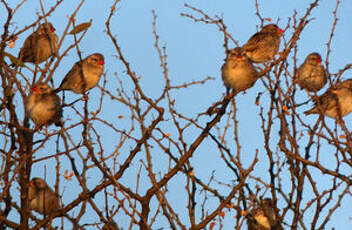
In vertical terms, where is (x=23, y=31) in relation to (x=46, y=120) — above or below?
below

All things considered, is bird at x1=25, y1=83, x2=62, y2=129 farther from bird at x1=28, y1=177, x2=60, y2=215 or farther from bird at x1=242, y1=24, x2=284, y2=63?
bird at x1=242, y1=24, x2=284, y2=63

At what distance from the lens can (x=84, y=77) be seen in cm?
695

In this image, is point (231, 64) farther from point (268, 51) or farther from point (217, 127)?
point (217, 127)

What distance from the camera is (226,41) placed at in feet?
15.7

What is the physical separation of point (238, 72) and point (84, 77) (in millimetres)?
2245

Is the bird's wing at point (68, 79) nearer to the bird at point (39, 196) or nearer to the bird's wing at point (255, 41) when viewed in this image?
the bird at point (39, 196)

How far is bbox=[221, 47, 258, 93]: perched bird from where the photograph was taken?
20.8ft

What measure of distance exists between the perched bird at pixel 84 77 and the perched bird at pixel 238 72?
77.0 inches

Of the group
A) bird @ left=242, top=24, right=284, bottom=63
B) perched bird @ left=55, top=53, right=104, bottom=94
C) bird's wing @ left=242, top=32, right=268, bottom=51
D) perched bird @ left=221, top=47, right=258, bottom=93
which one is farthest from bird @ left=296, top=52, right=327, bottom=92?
perched bird @ left=55, top=53, right=104, bottom=94

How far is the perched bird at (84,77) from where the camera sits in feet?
22.5

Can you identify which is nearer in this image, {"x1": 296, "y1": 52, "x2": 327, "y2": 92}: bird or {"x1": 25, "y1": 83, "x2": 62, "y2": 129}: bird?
{"x1": 25, "y1": 83, "x2": 62, "y2": 129}: bird

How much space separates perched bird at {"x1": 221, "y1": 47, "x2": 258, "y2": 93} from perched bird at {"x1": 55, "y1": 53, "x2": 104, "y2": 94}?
6.42ft

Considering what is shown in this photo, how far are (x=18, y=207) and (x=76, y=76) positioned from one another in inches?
110

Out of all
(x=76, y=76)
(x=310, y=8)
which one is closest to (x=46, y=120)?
(x=76, y=76)
